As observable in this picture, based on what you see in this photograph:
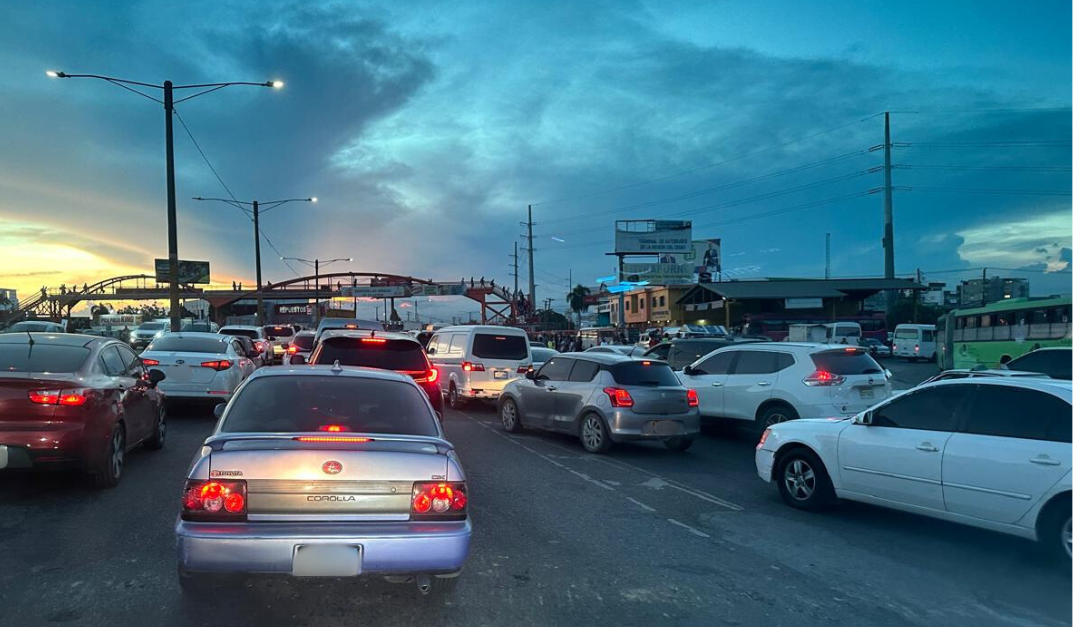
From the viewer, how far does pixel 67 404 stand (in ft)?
23.5

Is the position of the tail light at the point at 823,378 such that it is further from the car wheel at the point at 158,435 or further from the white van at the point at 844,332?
the white van at the point at 844,332

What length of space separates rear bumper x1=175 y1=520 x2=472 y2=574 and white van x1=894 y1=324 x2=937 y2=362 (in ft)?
142

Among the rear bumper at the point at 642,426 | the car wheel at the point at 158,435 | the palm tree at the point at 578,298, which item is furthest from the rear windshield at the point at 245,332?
the palm tree at the point at 578,298

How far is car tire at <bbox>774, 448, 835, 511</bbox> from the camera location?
771 cm

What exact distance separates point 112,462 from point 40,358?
4.20 ft

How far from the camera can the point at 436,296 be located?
67.0m

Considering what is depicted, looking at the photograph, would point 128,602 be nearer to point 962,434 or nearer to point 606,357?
point 962,434

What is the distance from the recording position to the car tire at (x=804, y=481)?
25.3 ft

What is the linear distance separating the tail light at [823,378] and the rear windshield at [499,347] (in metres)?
6.97

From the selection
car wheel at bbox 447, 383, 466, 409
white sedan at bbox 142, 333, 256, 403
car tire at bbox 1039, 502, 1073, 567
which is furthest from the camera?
car wheel at bbox 447, 383, 466, 409

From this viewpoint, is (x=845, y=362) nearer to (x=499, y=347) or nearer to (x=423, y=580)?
(x=499, y=347)

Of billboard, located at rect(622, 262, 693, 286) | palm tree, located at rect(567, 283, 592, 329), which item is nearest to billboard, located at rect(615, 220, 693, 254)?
billboard, located at rect(622, 262, 693, 286)

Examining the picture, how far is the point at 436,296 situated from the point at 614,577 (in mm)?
62258

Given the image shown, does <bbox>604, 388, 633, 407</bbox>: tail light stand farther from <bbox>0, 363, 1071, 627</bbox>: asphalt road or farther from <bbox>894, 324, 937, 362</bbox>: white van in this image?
<bbox>894, 324, 937, 362</bbox>: white van
